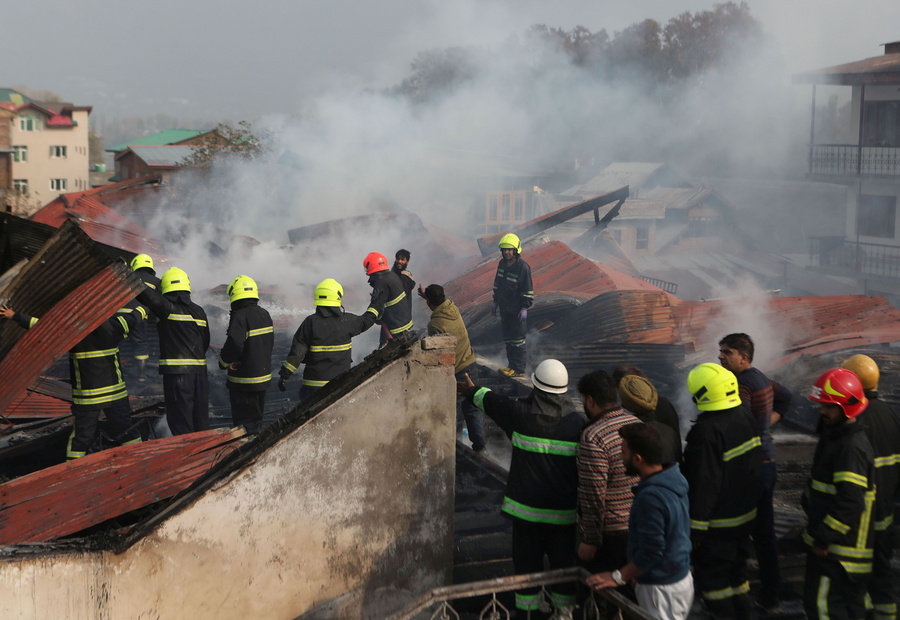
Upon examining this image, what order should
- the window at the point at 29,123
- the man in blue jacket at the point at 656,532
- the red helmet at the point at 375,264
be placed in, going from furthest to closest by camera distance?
the window at the point at 29,123 → the red helmet at the point at 375,264 → the man in blue jacket at the point at 656,532

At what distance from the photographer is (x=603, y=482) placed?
3.92m

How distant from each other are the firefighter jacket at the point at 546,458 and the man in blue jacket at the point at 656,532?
0.54 metres

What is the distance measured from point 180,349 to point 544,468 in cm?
384

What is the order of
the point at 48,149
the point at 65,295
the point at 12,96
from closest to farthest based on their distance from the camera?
the point at 65,295
the point at 48,149
the point at 12,96

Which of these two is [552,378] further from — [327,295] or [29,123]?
[29,123]

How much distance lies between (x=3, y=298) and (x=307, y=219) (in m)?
15.2

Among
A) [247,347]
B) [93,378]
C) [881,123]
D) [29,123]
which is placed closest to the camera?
[93,378]

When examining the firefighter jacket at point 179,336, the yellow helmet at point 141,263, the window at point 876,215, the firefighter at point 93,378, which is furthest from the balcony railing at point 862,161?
the firefighter at point 93,378

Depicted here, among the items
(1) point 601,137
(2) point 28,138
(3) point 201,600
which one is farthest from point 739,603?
(2) point 28,138

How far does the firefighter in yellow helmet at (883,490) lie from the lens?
4105 millimetres

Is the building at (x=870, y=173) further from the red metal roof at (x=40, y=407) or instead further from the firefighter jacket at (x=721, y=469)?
the red metal roof at (x=40, y=407)

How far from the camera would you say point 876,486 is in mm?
4066

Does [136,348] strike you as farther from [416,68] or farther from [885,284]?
[416,68]

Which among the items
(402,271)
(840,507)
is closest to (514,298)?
(402,271)
